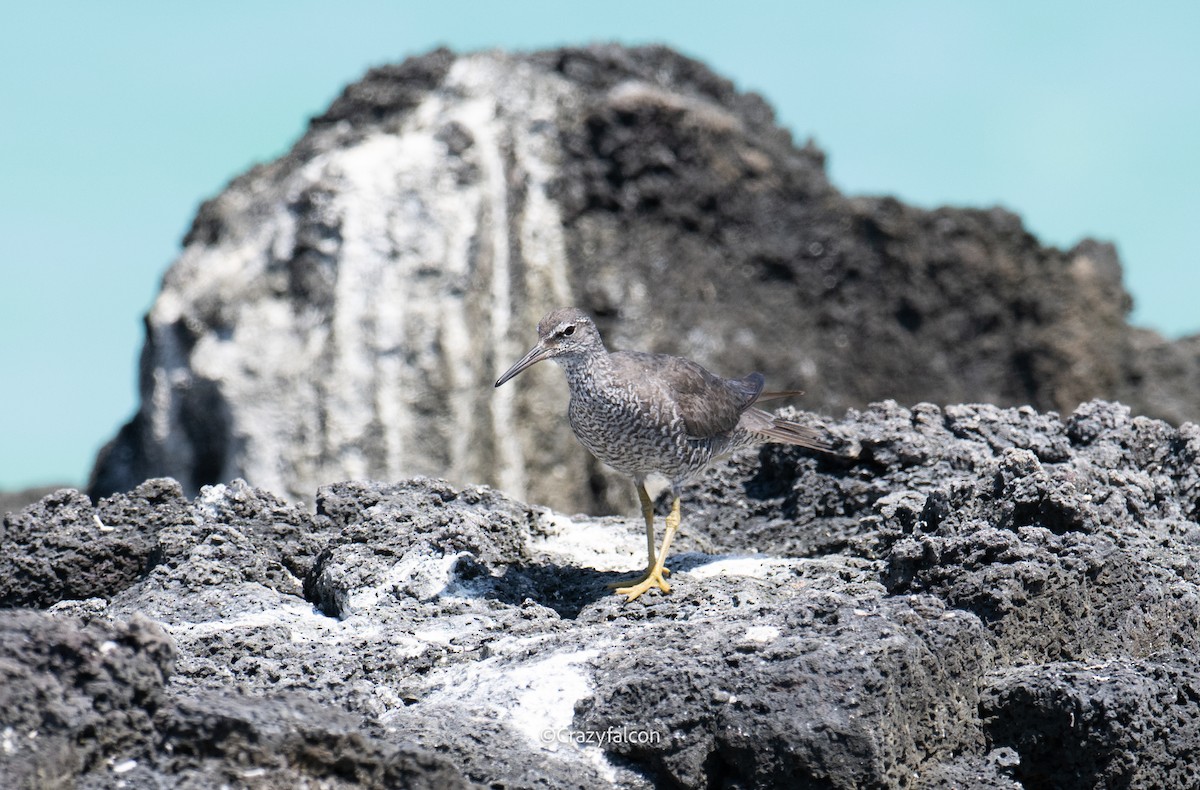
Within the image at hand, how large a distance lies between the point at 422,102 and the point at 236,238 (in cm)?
234

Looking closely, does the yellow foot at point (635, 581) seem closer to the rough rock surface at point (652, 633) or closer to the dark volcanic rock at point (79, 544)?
the rough rock surface at point (652, 633)

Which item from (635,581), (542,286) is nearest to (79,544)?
(635,581)

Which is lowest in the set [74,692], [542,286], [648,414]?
[74,692]

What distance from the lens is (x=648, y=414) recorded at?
6.39m

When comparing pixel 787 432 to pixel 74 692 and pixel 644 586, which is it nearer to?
pixel 644 586

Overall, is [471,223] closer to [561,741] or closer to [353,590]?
[353,590]

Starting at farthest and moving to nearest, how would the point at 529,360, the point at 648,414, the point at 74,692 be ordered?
the point at 529,360, the point at 648,414, the point at 74,692

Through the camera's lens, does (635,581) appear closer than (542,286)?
Yes

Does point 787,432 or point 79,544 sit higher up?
point 787,432

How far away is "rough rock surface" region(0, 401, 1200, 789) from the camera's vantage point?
3654 mm

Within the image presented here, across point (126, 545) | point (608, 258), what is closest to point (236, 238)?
point (608, 258)

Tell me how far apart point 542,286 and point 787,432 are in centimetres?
654

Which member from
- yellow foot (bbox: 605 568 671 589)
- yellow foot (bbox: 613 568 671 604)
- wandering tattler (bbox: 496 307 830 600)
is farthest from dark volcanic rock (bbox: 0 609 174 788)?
wandering tattler (bbox: 496 307 830 600)

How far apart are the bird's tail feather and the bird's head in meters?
0.92
